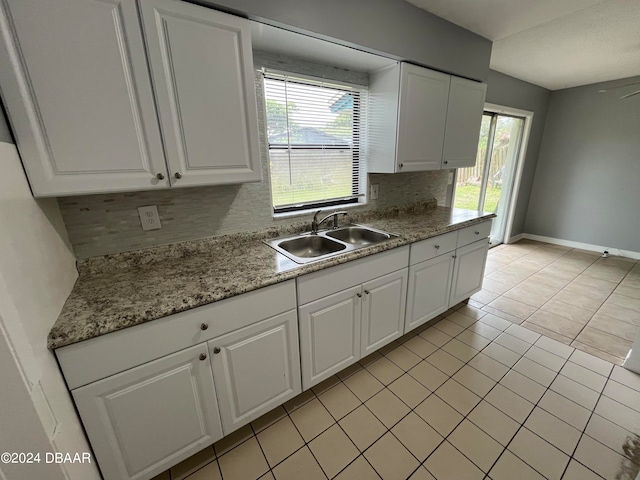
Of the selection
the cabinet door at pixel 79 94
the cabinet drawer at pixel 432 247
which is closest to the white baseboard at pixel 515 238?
the cabinet drawer at pixel 432 247

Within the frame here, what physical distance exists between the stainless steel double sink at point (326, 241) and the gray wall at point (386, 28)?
3.74 ft

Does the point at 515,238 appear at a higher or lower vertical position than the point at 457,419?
higher

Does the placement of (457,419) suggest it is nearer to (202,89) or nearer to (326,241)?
(326,241)

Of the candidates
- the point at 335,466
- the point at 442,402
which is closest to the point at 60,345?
the point at 335,466

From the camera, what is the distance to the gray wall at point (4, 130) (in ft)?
2.60

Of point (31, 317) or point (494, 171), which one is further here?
point (494, 171)

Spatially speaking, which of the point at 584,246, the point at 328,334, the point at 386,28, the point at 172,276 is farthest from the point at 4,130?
the point at 584,246

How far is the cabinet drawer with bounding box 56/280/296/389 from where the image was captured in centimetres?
86

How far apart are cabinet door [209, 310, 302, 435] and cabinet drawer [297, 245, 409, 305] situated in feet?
0.50

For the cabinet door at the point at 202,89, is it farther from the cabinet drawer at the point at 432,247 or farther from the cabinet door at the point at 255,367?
the cabinet drawer at the point at 432,247

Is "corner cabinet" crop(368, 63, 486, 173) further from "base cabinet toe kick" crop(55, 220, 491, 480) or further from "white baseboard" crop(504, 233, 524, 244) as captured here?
"white baseboard" crop(504, 233, 524, 244)

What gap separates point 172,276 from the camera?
1214 millimetres

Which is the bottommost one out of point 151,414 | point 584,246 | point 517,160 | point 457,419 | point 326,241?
point 457,419

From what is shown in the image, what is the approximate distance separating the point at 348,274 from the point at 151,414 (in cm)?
108
